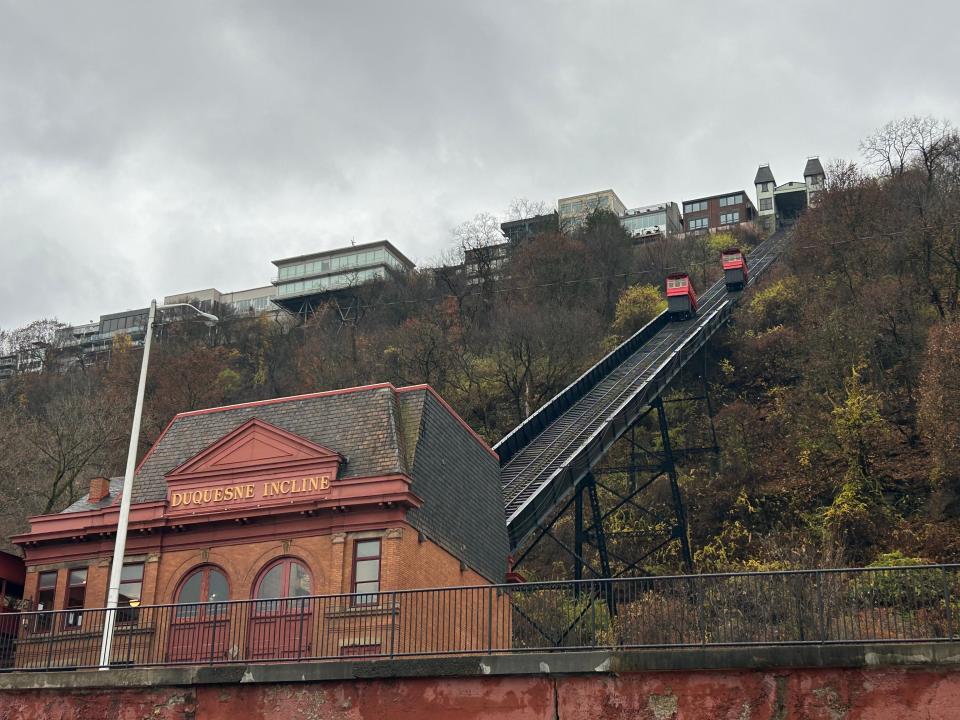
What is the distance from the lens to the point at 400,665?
1717 centimetres

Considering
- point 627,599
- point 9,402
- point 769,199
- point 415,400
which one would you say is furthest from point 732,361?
point 769,199

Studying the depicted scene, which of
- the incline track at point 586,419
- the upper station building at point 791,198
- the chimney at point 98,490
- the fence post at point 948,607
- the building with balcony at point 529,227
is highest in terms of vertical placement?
the upper station building at point 791,198

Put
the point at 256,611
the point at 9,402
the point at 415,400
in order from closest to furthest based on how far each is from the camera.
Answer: the point at 256,611
the point at 415,400
the point at 9,402

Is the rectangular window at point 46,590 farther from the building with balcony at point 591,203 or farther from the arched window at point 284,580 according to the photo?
the building with balcony at point 591,203

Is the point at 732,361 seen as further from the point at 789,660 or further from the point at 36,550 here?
the point at 789,660

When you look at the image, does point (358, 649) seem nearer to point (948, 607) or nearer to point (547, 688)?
point (547, 688)

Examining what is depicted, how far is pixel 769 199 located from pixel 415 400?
9670 centimetres

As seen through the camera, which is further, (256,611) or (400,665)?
(256,611)

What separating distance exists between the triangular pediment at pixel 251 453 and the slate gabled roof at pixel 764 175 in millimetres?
100162

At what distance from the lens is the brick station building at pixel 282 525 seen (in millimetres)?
26641

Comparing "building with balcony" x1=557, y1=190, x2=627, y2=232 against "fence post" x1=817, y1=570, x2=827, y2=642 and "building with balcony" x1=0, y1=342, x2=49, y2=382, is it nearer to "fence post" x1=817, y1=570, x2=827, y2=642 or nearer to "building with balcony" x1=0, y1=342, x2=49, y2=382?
"building with balcony" x1=0, y1=342, x2=49, y2=382

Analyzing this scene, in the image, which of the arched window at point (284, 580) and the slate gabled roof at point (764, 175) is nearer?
the arched window at point (284, 580)

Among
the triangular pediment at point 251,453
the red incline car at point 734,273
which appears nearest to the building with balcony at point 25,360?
the red incline car at point 734,273

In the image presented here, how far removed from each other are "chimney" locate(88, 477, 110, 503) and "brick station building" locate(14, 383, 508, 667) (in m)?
0.06
